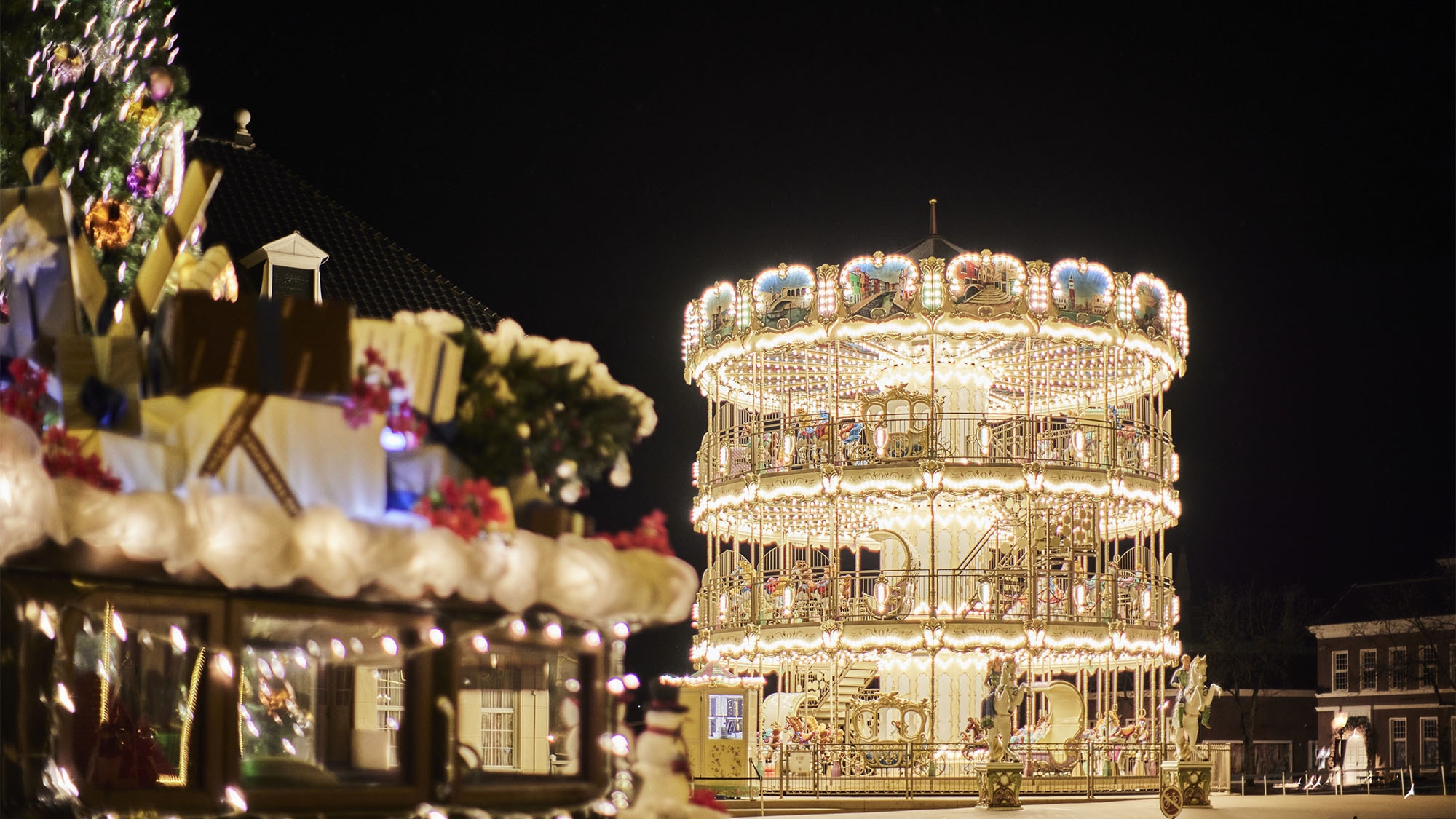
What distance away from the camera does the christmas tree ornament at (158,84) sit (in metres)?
10.7

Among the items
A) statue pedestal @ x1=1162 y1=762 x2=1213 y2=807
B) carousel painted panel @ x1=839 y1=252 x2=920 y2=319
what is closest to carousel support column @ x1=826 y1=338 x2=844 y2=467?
carousel painted panel @ x1=839 y1=252 x2=920 y2=319

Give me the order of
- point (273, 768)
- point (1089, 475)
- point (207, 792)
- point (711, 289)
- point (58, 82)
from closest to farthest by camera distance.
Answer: point (207, 792), point (273, 768), point (58, 82), point (1089, 475), point (711, 289)

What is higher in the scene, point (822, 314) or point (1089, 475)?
point (822, 314)

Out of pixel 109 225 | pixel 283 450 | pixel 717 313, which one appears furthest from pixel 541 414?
pixel 717 313

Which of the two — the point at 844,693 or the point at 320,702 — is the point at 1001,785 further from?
the point at 320,702

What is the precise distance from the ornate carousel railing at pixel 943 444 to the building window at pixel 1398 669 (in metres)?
31.1

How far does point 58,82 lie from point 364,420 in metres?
3.89

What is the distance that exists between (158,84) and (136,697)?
13.8 feet

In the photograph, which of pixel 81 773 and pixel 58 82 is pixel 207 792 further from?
pixel 58 82

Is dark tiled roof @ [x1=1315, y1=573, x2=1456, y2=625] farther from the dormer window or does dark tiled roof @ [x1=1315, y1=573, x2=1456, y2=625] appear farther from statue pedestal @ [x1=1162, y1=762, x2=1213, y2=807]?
the dormer window

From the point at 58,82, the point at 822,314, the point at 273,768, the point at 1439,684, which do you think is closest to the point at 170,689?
the point at 273,768

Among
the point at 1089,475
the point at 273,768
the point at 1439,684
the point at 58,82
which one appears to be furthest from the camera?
the point at 1439,684

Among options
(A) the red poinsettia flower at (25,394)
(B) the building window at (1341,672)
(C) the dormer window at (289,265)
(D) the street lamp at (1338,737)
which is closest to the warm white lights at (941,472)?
(C) the dormer window at (289,265)

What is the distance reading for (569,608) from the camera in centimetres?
817
